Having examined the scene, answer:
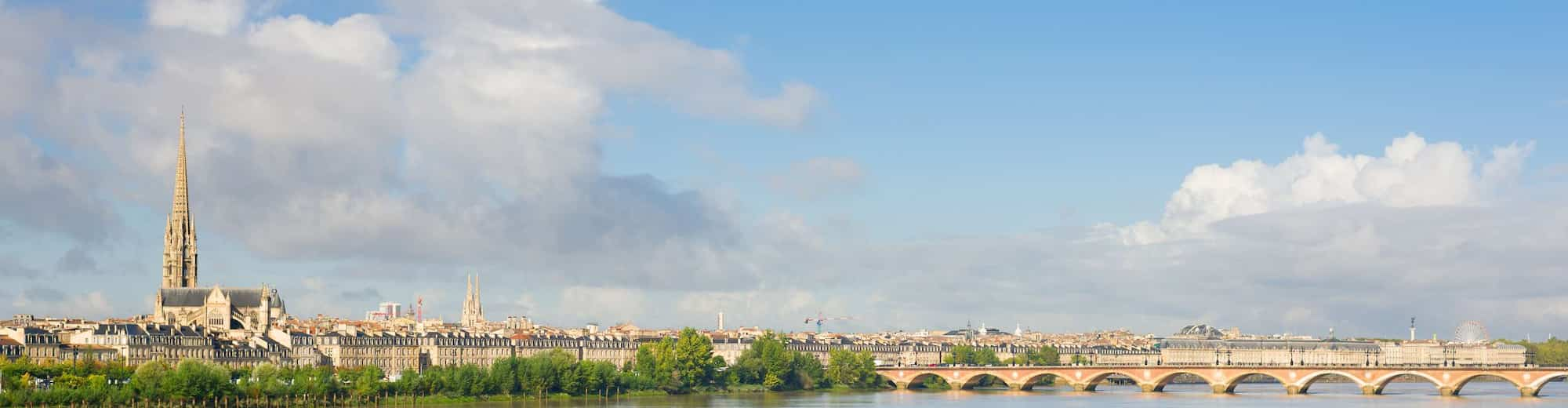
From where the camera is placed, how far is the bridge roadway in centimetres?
11656

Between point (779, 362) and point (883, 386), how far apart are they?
13.7 meters

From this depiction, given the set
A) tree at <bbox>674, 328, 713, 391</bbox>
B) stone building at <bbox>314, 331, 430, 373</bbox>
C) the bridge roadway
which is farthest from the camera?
stone building at <bbox>314, 331, 430, 373</bbox>

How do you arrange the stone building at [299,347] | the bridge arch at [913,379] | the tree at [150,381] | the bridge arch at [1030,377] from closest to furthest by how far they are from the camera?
the tree at [150,381] → the stone building at [299,347] → the bridge arch at [1030,377] → the bridge arch at [913,379]

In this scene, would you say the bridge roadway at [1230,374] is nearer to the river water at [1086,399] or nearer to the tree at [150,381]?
the river water at [1086,399]

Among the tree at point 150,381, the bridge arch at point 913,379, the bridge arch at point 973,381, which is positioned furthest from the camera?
the bridge arch at point 913,379

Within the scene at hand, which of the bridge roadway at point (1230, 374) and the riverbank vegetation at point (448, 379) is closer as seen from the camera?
the riverbank vegetation at point (448, 379)

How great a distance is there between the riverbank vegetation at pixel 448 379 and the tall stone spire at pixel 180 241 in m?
34.3

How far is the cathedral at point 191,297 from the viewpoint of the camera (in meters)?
129

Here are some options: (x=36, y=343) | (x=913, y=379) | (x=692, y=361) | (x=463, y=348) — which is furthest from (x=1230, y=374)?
(x=36, y=343)

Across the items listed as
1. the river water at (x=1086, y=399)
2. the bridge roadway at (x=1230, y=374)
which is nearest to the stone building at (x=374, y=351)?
the river water at (x=1086, y=399)

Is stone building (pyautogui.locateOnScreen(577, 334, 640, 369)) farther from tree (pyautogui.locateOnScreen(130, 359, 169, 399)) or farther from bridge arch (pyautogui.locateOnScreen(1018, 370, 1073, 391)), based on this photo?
tree (pyautogui.locateOnScreen(130, 359, 169, 399))

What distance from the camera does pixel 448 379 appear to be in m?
100

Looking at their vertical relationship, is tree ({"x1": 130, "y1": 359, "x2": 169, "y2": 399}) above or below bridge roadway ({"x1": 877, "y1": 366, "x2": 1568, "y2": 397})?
above

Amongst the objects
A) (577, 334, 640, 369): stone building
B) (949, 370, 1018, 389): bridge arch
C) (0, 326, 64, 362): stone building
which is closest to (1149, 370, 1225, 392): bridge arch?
(949, 370, 1018, 389): bridge arch
